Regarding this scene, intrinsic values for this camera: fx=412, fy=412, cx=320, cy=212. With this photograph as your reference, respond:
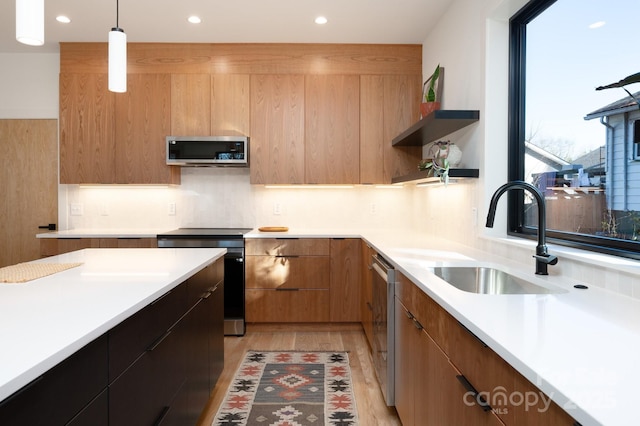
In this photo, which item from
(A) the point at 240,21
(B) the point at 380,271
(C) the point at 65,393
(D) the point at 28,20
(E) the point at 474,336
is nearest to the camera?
(C) the point at 65,393

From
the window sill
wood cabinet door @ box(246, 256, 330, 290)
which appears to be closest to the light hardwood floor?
wood cabinet door @ box(246, 256, 330, 290)

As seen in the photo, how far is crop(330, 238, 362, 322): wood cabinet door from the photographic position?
3654 millimetres

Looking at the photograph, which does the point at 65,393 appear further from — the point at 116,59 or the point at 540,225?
the point at 540,225

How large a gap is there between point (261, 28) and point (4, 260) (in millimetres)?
3442

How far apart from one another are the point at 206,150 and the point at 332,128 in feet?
3.89

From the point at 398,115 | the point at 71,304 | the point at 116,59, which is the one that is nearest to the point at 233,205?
the point at 398,115

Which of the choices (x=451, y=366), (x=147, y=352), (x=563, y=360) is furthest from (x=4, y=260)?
(x=563, y=360)

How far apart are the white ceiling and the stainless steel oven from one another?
179cm

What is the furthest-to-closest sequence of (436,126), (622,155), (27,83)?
(27,83), (436,126), (622,155)

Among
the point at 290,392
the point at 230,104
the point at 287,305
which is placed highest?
the point at 230,104

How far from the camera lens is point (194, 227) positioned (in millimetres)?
4168

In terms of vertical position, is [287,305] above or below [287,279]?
below

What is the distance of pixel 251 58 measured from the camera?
3.92 m

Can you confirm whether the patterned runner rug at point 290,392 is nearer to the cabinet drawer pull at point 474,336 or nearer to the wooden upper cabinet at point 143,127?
the cabinet drawer pull at point 474,336
